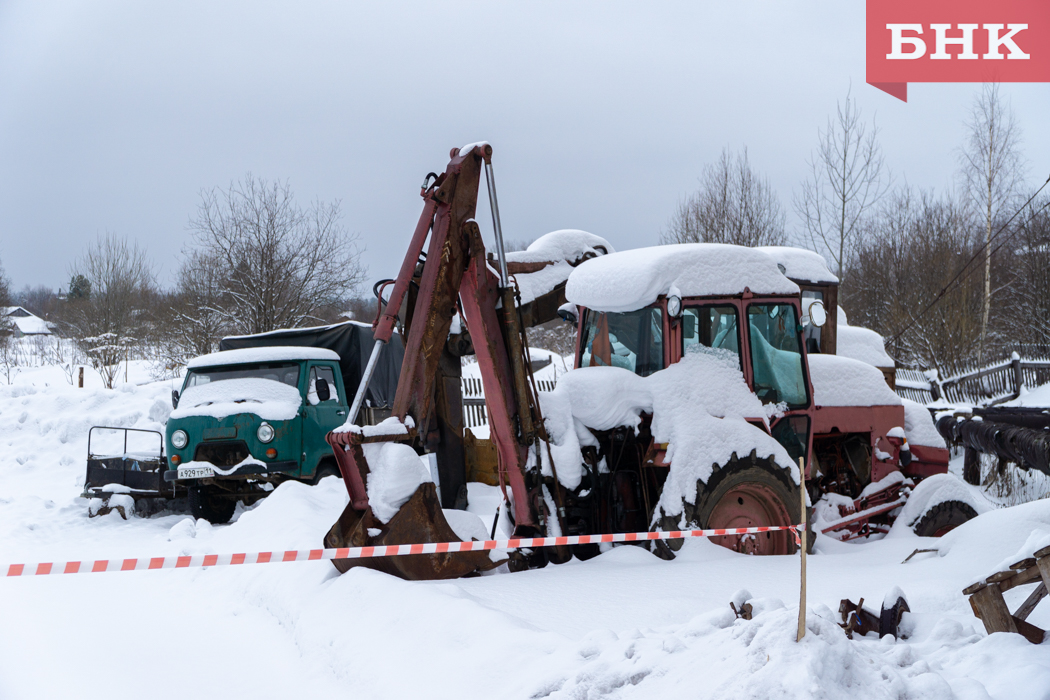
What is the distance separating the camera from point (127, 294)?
27266 mm

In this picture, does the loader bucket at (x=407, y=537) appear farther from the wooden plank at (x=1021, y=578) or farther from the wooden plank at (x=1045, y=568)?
the wooden plank at (x=1045, y=568)

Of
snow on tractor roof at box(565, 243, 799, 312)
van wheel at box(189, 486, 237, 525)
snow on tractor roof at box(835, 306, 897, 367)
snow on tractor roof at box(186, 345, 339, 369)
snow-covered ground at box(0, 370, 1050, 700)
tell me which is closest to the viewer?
snow-covered ground at box(0, 370, 1050, 700)

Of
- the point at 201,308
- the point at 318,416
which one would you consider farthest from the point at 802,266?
the point at 201,308

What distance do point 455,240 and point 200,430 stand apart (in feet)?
19.5

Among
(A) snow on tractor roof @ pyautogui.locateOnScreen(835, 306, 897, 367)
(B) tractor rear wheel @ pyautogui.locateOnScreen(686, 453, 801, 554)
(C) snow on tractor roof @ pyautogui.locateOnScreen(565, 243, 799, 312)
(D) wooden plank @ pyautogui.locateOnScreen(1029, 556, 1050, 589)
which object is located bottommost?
(B) tractor rear wheel @ pyautogui.locateOnScreen(686, 453, 801, 554)

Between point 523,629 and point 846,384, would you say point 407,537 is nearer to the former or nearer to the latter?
point 523,629

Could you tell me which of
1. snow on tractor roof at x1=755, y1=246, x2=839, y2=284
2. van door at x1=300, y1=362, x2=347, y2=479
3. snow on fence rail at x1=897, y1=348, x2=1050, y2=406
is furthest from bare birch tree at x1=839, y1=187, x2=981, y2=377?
van door at x1=300, y1=362, x2=347, y2=479

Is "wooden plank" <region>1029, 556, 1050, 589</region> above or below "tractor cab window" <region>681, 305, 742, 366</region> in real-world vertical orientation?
below

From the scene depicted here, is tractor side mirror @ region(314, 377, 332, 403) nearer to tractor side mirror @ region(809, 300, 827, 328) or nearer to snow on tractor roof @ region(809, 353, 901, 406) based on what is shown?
snow on tractor roof @ region(809, 353, 901, 406)

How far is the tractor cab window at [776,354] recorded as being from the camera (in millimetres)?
6969

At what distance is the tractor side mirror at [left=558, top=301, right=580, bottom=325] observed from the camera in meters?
8.00

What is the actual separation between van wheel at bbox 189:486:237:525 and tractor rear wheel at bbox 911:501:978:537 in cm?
845

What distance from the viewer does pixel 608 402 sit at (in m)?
6.36

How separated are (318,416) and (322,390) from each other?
17.1 inches
